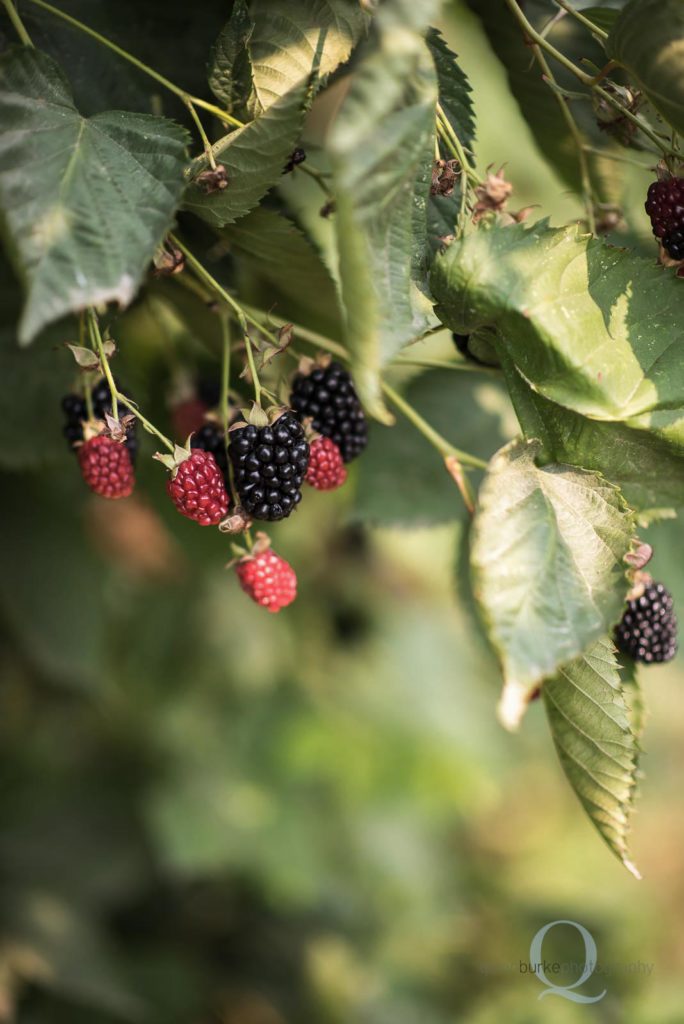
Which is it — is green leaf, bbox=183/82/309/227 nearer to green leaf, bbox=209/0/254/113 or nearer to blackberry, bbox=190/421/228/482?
green leaf, bbox=209/0/254/113

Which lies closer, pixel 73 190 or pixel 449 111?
pixel 73 190

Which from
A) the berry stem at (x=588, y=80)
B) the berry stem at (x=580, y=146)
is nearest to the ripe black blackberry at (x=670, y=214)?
the berry stem at (x=588, y=80)

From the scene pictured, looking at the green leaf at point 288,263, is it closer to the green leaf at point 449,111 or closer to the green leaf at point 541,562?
the green leaf at point 449,111

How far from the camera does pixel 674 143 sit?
0.69m

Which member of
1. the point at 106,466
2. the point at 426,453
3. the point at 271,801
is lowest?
the point at 271,801

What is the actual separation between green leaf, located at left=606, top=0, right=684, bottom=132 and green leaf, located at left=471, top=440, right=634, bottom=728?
252 mm

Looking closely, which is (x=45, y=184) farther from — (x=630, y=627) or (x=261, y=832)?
(x=261, y=832)

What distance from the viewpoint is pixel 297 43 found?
0.69 metres

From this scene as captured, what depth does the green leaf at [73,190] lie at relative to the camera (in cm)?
54

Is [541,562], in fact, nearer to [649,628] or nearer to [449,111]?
[649,628]

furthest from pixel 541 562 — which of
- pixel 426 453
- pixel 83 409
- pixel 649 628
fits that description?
pixel 426 453

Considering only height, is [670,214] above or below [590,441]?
above

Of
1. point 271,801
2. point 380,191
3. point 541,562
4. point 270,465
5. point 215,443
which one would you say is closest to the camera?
point 380,191

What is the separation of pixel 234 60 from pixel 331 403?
0.28 metres
